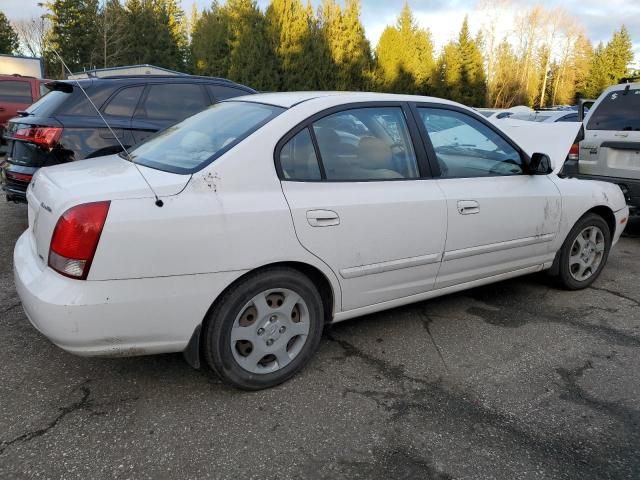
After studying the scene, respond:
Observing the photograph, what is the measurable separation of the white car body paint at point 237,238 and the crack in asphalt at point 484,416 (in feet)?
1.70

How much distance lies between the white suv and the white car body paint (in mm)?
3112

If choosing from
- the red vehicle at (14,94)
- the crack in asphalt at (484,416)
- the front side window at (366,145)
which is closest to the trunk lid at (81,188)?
the front side window at (366,145)

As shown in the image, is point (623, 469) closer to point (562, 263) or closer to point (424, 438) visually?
point (424, 438)

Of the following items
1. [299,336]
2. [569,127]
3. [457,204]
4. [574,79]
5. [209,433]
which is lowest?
[209,433]

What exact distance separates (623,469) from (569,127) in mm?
3149

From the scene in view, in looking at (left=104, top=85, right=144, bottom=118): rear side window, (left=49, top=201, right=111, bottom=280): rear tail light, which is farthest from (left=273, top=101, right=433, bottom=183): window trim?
(left=104, top=85, right=144, bottom=118): rear side window

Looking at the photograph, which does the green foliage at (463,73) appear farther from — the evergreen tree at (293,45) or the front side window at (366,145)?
the front side window at (366,145)

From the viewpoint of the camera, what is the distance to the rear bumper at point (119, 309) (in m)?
2.29

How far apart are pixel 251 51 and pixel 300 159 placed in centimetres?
3542

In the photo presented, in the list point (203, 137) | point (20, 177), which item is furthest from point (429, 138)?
point (20, 177)

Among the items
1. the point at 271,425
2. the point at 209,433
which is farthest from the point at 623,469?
the point at 209,433

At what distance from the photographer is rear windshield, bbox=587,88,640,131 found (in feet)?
19.8

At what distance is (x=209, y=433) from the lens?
7.93ft

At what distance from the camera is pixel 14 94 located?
12.2 metres
